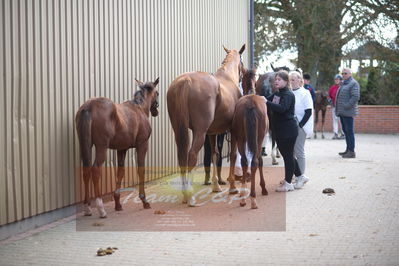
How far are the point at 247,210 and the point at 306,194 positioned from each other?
177 cm

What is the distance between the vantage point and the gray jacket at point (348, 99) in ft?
44.2

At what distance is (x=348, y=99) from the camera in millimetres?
13680

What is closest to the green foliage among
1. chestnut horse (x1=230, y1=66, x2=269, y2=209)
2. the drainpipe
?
the drainpipe

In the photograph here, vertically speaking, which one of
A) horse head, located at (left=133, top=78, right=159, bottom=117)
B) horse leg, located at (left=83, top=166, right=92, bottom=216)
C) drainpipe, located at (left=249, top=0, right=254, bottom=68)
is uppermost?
drainpipe, located at (left=249, top=0, right=254, bottom=68)

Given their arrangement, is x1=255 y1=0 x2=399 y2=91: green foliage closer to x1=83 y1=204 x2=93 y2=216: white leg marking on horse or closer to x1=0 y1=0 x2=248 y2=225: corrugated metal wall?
x1=0 y1=0 x2=248 y2=225: corrugated metal wall

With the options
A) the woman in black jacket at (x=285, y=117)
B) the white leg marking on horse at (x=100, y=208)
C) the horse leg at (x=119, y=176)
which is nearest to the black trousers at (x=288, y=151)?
the woman in black jacket at (x=285, y=117)

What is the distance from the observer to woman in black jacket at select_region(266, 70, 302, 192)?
8430 millimetres

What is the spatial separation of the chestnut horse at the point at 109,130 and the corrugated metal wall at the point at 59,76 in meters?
0.44

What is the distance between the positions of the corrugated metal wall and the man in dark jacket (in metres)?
5.49

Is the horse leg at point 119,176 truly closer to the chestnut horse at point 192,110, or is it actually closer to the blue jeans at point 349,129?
the chestnut horse at point 192,110

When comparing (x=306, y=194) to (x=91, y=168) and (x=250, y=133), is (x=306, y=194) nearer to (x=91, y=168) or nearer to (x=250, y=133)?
(x=250, y=133)

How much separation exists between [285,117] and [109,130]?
320 centimetres

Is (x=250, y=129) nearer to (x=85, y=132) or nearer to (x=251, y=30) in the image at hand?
(x=85, y=132)

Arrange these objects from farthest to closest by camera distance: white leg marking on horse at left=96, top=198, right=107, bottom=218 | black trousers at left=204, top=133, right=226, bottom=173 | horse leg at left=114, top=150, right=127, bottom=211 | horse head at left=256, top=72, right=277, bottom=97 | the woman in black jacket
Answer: horse head at left=256, top=72, right=277, bottom=97 → black trousers at left=204, top=133, right=226, bottom=173 → the woman in black jacket → horse leg at left=114, top=150, right=127, bottom=211 → white leg marking on horse at left=96, top=198, right=107, bottom=218
